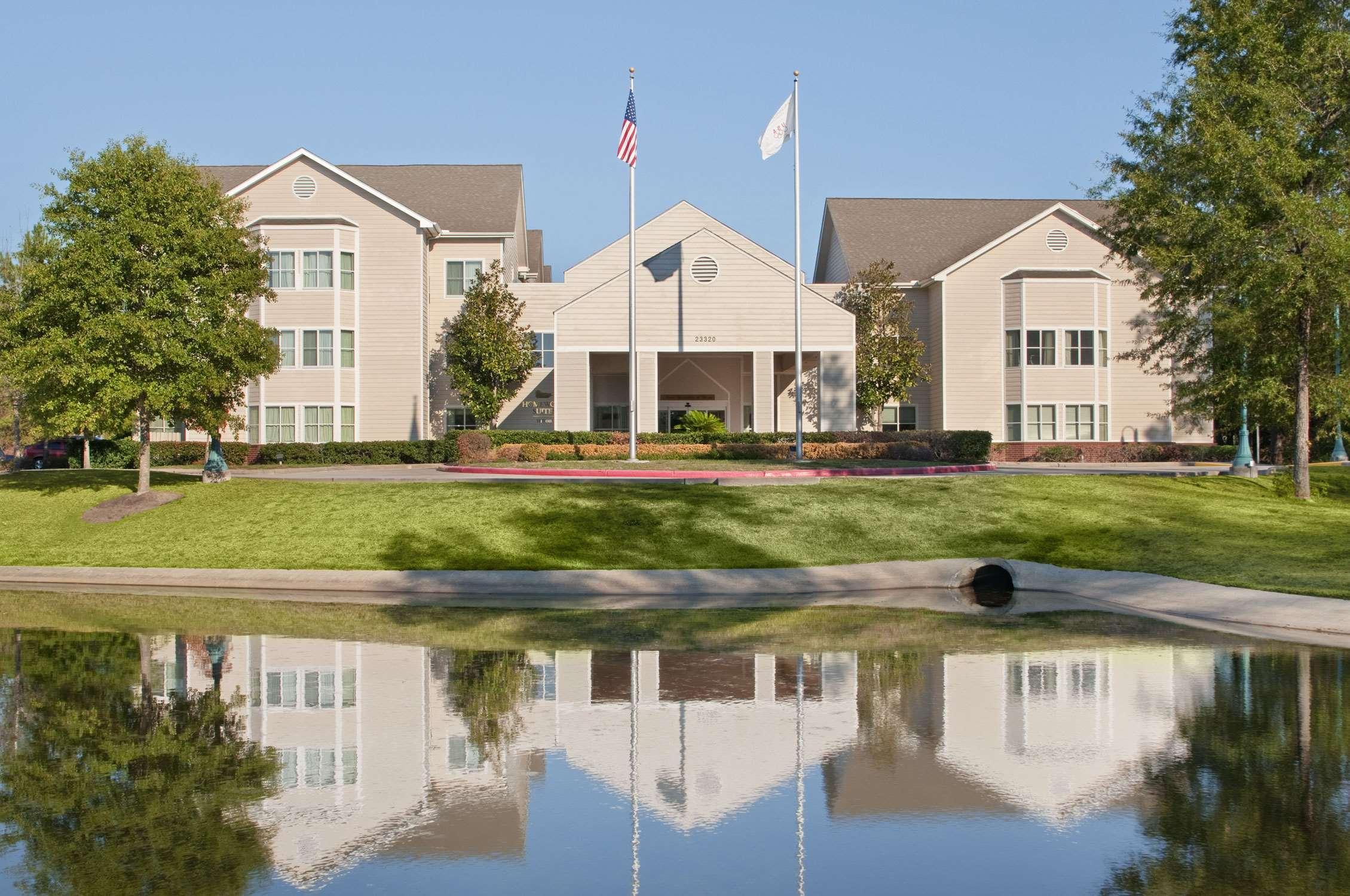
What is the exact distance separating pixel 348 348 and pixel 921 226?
2763cm

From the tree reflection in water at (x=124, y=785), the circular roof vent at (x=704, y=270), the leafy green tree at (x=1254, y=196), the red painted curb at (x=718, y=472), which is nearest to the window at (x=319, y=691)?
the tree reflection in water at (x=124, y=785)

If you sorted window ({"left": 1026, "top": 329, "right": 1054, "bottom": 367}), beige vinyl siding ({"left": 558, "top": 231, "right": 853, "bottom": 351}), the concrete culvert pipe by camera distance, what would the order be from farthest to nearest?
window ({"left": 1026, "top": 329, "right": 1054, "bottom": 367}) → beige vinyl siding ({"left": 558, "top": 231, "right": 853, "bottom": 351}) → the concrete culvert pipe

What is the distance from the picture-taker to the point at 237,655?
11.3 m

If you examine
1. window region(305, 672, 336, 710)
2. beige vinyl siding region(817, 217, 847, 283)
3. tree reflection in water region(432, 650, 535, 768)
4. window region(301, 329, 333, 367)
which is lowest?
tree reflection in water region(432, 650, 535, 768)

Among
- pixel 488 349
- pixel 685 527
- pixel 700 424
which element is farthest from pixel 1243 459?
pixel 488 349

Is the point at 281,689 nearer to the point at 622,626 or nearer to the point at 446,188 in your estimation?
the point at 622,626

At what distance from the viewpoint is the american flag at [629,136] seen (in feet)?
116

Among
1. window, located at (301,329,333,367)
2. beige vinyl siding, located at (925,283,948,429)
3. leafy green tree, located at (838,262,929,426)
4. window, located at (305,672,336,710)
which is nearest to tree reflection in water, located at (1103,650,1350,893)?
window, located at (305,672,336,710)

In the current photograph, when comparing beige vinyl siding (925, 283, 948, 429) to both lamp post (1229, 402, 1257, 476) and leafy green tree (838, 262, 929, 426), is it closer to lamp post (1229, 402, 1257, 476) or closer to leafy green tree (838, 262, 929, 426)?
leafy green tree (838, 262, 929, 426)

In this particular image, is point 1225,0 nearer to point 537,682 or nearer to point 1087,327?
point 1087,327

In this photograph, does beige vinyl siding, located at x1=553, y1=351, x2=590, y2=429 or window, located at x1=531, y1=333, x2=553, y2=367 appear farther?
window, located at x1=531, y1=333, x2=553, y2=367

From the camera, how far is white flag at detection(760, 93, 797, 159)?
119 feet

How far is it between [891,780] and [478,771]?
8.62ft

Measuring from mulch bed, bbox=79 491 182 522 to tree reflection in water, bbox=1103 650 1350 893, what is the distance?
21.2 metres
